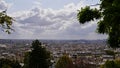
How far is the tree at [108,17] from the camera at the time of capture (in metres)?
5.93

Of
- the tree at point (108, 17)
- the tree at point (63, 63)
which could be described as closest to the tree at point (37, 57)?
the tree at point (63, 63)

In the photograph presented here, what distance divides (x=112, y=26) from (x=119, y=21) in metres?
0.16

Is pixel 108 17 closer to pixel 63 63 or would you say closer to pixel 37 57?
pixel 37 57

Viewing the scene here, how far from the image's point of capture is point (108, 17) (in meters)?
6.00

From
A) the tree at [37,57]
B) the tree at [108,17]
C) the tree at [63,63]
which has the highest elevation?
the tree at [108,17]

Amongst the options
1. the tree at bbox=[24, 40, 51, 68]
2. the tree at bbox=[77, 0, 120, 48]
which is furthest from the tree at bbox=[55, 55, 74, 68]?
the tree at bbox=[77, 0, 120, 48]

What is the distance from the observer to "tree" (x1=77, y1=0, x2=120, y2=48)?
5926mm

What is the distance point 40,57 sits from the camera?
163 feet

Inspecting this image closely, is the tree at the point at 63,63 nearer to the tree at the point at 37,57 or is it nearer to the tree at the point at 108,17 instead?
the tree at the point at 37,57

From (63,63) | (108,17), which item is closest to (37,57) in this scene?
(63,63)

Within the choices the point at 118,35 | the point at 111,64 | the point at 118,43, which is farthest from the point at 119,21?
the point at 111,64

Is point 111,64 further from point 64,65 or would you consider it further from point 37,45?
point 64,65

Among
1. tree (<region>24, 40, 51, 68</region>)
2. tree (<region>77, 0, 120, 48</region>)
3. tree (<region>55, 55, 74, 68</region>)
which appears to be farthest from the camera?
tree (<region>55, 55, 74, 68</region>)

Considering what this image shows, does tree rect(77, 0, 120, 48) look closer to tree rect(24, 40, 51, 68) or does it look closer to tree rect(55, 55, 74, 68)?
tree rect(24, 40, 51, 68)
